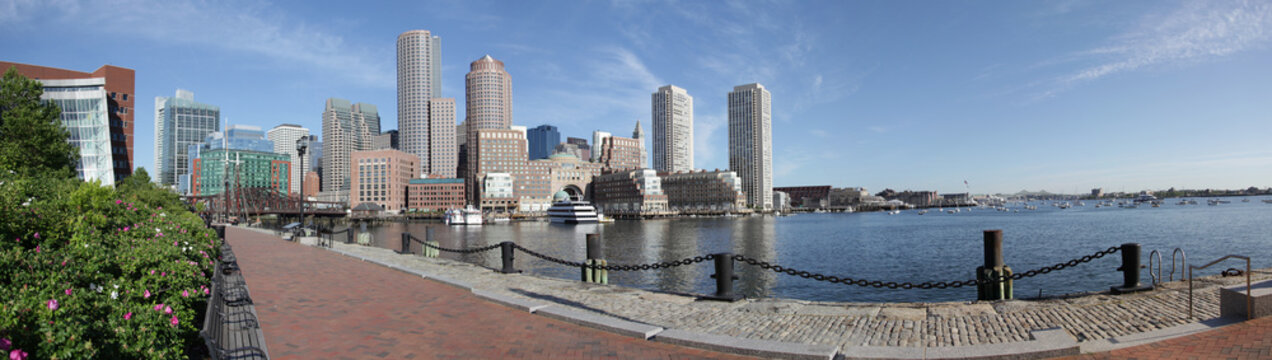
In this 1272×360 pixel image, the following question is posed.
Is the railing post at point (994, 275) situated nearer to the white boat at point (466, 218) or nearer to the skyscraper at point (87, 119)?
the skyscraper at point (87, 119)

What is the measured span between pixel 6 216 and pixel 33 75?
106512 mm

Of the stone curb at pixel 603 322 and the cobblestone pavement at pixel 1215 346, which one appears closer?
the cobblestone pavement at pixel 1215 346

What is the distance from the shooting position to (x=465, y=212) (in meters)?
119

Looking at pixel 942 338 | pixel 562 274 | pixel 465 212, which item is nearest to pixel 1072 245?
pixel 562 274

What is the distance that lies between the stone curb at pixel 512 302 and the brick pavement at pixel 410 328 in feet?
0.46

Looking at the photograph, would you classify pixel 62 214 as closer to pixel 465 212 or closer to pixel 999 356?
pixel 999 356

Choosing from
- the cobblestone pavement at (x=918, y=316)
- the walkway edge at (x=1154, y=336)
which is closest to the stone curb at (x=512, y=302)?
the cobblestone pavement at (x=918, y=316)

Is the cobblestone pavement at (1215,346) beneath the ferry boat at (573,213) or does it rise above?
above

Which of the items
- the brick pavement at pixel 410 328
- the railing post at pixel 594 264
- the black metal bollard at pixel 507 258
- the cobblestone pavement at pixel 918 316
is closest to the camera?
the brick pavement at pixel 410 328

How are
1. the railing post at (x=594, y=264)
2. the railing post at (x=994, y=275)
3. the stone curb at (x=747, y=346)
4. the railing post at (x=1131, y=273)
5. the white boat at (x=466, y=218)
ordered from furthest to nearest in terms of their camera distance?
the white boat at (x=466, y=218)
the railing post at (x=594, y=264)
the railing post at (x=994, y=275)
the railing post at (x=1131, y=273)
the stone curb at (x=747, y=346)

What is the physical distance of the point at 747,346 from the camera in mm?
7621

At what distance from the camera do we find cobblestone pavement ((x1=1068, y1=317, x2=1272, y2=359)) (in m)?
6.55

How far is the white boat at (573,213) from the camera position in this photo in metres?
113

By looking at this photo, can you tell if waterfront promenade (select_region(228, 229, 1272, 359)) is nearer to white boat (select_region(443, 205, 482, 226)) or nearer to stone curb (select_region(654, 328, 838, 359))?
stone curb (select_region(654, 328, 838, 359))
